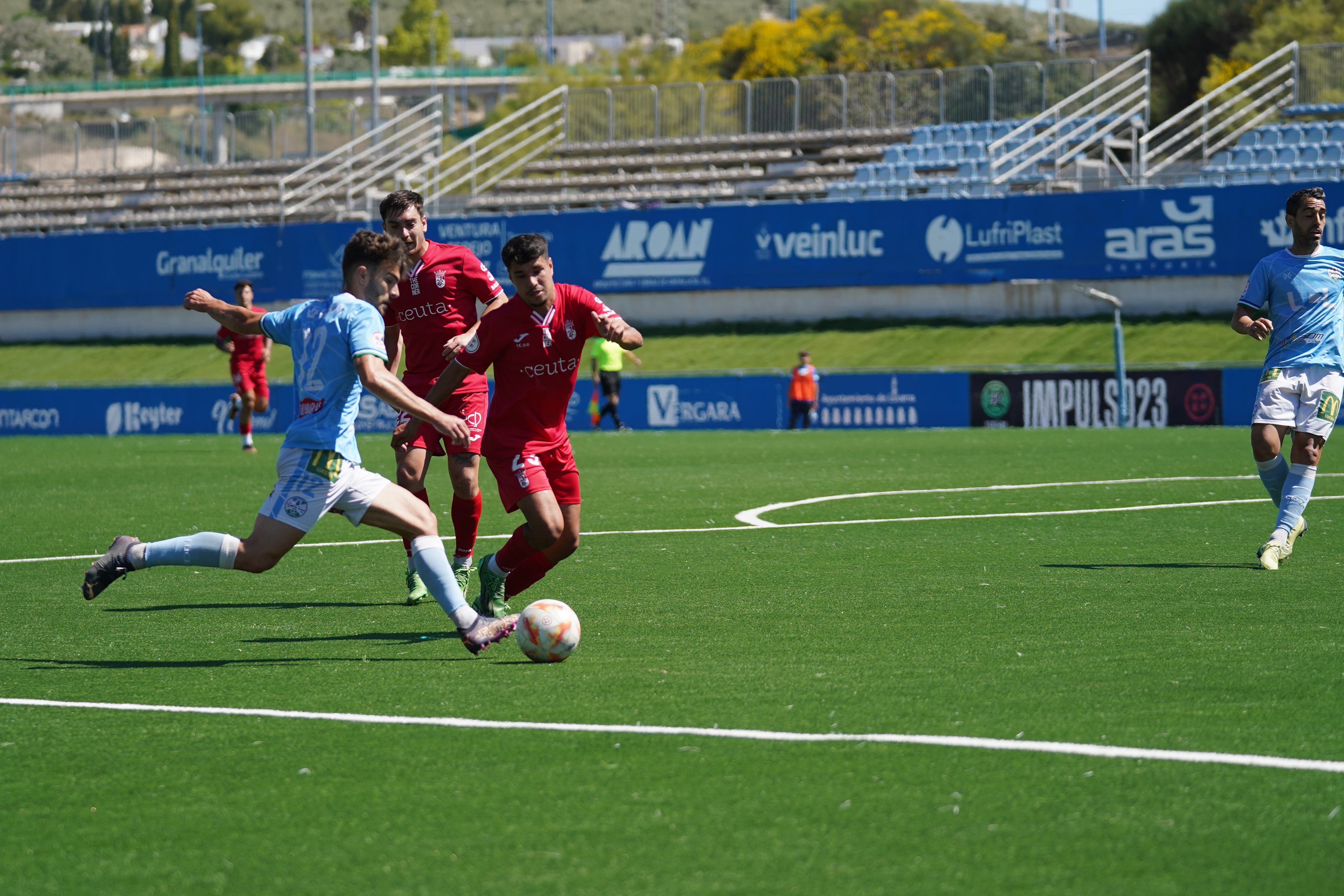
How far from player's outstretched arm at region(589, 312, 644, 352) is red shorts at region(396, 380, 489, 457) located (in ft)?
5.40

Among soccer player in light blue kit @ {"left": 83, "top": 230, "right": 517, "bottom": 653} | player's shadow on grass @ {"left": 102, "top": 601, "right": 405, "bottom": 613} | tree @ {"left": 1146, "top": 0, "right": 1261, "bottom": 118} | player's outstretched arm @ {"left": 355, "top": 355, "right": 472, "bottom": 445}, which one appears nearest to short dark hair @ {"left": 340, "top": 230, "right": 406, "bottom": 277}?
soccer player in light blue kit @ {"left": 83, "top": 230, "right": 517, "bottom": 653}

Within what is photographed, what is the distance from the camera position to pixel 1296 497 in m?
9.65

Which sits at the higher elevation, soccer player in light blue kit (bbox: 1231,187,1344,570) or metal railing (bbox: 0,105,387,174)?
metal railing (bbox: 0,105,387,174)

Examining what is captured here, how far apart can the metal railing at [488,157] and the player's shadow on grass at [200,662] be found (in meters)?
36.2

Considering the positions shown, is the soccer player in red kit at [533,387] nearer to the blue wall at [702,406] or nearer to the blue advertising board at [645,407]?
the blue advertising board at [645,407]

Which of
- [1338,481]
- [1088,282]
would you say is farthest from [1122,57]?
[1338,481]

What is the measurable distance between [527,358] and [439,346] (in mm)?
1695

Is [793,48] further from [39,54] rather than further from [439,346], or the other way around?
[39,54]

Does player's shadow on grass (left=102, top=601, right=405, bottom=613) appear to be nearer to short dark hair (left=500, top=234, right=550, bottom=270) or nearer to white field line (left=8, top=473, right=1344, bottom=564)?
short dark hair (left=500, top=234, right=550, bottom=270)

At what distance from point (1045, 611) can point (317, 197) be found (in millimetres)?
39201

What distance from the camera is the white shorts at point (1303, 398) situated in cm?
954

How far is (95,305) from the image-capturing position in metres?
45.9

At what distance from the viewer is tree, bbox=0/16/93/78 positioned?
14875 centimetres

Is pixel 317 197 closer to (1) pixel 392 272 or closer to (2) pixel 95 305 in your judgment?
(2) pixel 95 305
